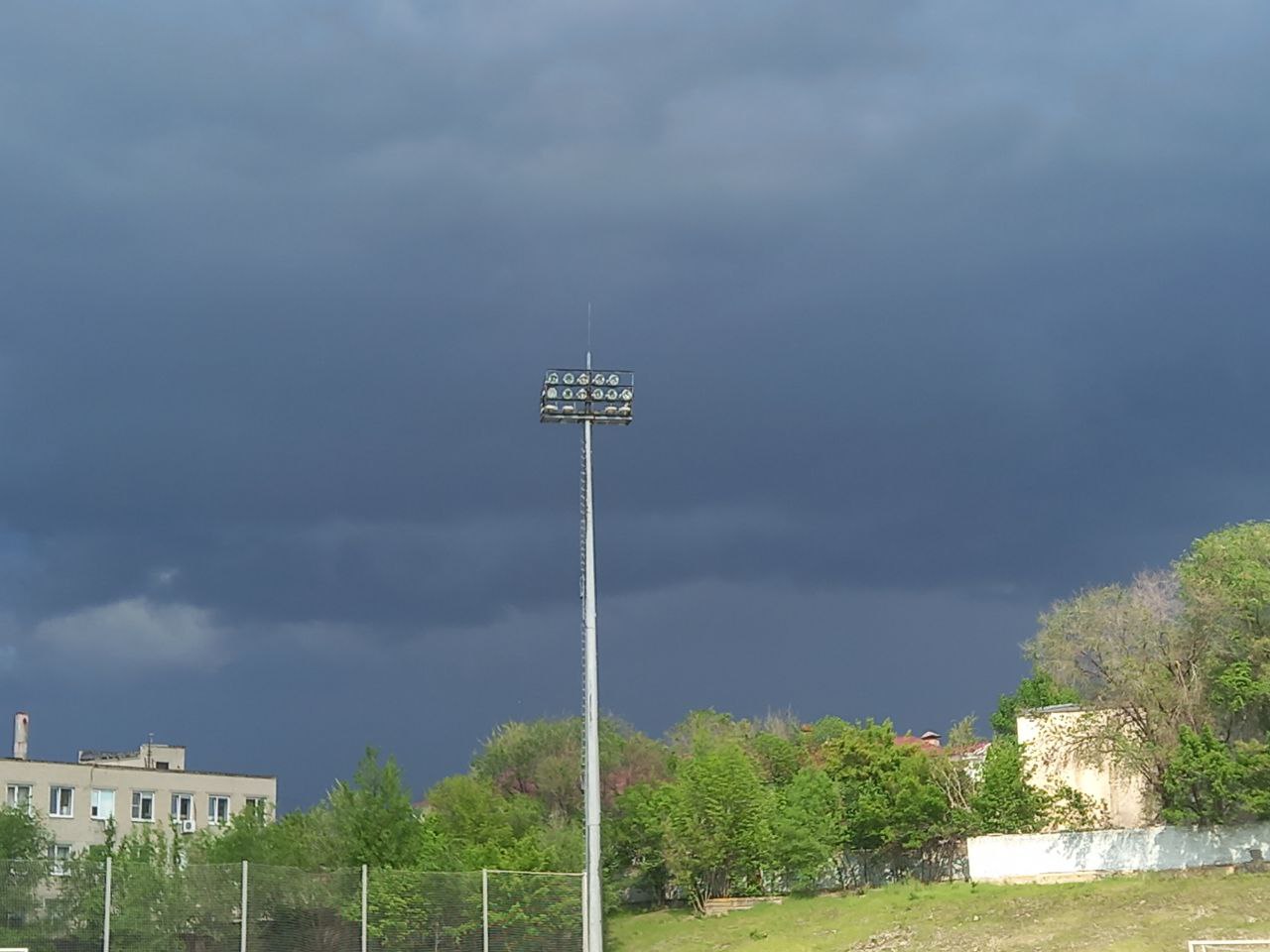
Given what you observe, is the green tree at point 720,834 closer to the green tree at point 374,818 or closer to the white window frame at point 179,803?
the green tree at point 374,818

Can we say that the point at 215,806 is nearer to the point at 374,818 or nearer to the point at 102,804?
the point at 102,804

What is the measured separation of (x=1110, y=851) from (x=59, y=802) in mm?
64986

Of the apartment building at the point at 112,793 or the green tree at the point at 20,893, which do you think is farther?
the apartment building at the point at 112,793

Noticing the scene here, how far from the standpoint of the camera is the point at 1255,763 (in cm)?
5666

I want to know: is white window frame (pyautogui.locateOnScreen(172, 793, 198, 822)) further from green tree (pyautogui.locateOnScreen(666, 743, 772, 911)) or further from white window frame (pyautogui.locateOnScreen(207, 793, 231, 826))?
green tree (pyautogui.locateOnScreen(666, 743, 772, 911))

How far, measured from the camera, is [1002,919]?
53688 mm

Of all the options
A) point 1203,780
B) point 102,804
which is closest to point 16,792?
point 102,804

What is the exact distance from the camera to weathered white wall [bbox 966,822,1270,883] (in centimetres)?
5750

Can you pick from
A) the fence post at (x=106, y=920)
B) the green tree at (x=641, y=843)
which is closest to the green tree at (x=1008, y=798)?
the green tree at (x=641, y=843)

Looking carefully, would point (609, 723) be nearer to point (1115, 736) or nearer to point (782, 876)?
point (782, 876)

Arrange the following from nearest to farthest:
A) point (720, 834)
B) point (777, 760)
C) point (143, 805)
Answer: point (720, 834), point (777, 760), point (143, 805)

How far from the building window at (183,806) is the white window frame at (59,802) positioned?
716 centimetres

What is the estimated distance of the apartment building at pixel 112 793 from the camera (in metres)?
94.9

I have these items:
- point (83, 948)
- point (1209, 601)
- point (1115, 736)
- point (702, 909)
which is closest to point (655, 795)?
point (702, 909)
